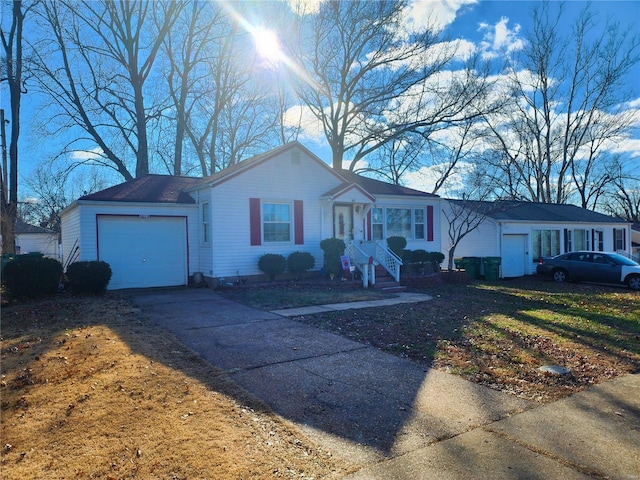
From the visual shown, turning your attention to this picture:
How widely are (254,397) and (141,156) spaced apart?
22.9 m

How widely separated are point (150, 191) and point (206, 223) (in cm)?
235

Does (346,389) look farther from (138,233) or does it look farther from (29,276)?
(138,233)

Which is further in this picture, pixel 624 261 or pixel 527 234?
pixel 527 234

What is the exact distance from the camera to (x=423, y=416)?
4.11 metres

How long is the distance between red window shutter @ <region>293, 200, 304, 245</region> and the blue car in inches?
476

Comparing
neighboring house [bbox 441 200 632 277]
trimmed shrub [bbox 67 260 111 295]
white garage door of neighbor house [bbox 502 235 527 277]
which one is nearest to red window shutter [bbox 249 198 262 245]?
trimmed shrub [bbox 67 260 111 295]

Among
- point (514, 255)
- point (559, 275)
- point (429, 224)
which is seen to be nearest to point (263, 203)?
point (429, 224)

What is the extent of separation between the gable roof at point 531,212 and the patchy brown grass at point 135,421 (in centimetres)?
1801

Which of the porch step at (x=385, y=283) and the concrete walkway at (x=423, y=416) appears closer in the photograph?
the concrete walkway at (x=423, y=416)

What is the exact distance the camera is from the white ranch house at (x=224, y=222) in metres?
13.4

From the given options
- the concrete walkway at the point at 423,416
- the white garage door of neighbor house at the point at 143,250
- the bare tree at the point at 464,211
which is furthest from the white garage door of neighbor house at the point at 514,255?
the concrete walkway at the point at 423,416

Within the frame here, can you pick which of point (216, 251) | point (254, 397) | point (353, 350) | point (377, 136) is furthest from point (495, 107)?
point (254, 397)

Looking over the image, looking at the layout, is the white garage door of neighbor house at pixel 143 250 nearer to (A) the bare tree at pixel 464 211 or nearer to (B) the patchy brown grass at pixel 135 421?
(B) the patchy brown grass at pixel 135 421

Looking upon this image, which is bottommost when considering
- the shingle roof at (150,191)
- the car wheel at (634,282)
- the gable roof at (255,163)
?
the car wheel at (634,282)
